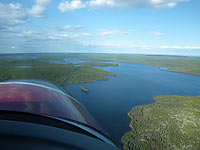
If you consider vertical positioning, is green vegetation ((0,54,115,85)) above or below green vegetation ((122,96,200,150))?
above

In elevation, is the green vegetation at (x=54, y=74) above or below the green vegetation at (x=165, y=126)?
above

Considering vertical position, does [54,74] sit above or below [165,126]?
above

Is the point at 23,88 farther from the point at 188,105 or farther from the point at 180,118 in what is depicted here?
the point at 188,105

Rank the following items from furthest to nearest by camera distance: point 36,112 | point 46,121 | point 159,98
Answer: point 159,98, point 36,112, point 46,121

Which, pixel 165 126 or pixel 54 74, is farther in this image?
pixel 54 74

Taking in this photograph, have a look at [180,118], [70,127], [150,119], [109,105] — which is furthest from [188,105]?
[70,127]

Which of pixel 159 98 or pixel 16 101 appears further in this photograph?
pixel 159 98

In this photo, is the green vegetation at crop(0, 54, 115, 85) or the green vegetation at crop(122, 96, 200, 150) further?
Answer: the green vegetation at crop(0, 54, 115, 85)

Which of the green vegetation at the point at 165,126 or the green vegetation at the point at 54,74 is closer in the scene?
the green vegetation at the point at 165,126
